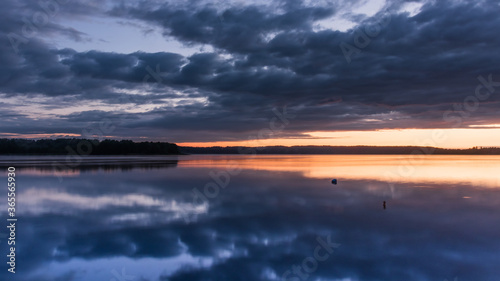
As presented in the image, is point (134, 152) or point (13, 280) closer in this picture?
point (13, 280)

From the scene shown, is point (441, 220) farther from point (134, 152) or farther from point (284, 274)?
point (134, 152)

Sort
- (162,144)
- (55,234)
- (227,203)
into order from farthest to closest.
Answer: (162,144)
(227,203)
(55,234)

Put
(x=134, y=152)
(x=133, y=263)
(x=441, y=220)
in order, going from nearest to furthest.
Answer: (x=133, y=263), (x=441, y=220), (x=134, y=152)

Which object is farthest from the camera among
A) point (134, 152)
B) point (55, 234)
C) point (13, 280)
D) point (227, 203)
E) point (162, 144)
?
point (162, 144)

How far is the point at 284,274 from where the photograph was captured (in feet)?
26.8

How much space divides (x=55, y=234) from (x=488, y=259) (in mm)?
12746

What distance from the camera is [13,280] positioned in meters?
7.70

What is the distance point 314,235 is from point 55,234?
27.7 ft

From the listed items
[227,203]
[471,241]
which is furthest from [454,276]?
[227,203]

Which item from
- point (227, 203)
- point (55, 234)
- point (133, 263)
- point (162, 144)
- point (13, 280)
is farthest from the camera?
point (162, 144)

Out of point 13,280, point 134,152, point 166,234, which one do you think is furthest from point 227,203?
point 134,152

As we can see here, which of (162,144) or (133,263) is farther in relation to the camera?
(162,144)

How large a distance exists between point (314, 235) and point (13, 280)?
8.13 m

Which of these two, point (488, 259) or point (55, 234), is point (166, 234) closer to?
point (55, 234)
